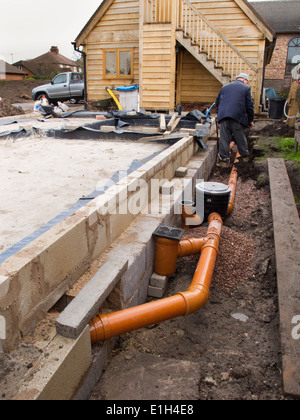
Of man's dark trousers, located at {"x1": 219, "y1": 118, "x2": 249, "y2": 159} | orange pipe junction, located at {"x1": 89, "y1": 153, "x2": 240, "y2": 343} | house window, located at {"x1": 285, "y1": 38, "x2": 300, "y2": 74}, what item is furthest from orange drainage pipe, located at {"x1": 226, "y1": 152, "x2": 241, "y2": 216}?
house window, located at {"x1": 285, "y1": 38, "x2": 300, "y2": 74}

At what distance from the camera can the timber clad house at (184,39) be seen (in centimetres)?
1198

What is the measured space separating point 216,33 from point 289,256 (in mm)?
10930

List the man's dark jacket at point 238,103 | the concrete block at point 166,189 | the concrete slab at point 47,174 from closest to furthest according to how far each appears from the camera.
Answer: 1. the concrete slab at point 47,174
2. the concrete block at point 166,189
3. the man's dark jacket at point 238,103

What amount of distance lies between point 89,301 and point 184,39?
40.0 feet

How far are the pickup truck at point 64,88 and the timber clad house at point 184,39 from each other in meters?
5.82

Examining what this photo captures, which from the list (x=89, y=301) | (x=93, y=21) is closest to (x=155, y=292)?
(x=89, y=301)

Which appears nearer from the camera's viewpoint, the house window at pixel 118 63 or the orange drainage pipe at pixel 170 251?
the orange drainage pipe at pixel 170 251

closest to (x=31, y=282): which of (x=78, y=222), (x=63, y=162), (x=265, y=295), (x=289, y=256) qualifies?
(x=78, y=222)

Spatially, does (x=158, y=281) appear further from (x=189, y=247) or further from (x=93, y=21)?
(x=93, y=21)

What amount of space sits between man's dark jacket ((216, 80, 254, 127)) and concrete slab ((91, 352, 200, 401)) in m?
5.86

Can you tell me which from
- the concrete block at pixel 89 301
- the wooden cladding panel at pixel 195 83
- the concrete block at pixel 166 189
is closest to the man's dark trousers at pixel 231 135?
the concrete block at pixel 166 189

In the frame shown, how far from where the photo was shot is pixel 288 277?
10.2 ft

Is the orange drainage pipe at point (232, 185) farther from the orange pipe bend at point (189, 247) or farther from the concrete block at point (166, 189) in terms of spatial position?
the orange pipe bend at point (189, 247)

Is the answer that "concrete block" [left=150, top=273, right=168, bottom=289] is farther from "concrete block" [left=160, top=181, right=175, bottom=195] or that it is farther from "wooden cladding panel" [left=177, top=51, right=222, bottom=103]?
"wooden cladding panel" [left=177, top=51, right=222, bottom=103]
